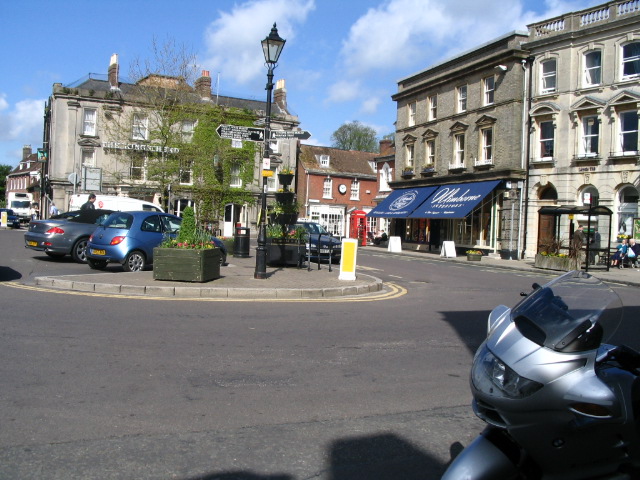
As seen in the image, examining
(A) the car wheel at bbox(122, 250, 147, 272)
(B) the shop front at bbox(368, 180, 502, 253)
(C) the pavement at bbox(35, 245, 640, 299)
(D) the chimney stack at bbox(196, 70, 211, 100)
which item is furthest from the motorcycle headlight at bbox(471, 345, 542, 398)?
(D) the chimney stack at bbox(196, 70, 211, 100)

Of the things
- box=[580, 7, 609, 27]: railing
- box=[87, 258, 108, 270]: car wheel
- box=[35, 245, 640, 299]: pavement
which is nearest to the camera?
box=[35, 245, 640, 299]: pavement

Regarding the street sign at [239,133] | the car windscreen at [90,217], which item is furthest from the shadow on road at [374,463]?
the car windscreen at [90,217]

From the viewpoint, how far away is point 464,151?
35.1 meters

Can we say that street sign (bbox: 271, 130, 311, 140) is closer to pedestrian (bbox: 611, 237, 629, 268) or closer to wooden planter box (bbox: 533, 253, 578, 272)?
wooden planter box (bbox: 533, 253, 578, 272)

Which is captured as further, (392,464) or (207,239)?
(207,239)

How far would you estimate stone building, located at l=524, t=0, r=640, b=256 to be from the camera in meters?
26.3

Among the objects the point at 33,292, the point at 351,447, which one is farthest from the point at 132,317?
the point at 351,447

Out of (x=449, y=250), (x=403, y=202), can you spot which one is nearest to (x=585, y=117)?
(x=449, y=250)

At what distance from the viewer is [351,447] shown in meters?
4.22

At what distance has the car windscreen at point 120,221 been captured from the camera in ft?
46.8

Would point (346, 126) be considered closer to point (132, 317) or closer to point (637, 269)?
point (637, 269)

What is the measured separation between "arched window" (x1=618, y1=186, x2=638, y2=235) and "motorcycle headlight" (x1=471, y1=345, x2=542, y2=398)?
1056 inches

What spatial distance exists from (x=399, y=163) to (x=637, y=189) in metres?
18.6

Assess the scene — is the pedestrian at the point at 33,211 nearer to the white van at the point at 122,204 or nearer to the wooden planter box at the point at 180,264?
the white van at the point at 122,204
